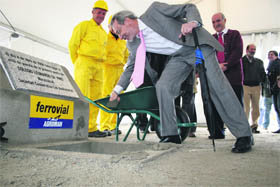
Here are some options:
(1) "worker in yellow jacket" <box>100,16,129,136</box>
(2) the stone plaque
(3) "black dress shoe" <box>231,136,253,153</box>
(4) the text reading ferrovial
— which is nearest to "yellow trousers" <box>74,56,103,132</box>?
(1) "worker in yellow jacket" <box>100,16,129,136</box>

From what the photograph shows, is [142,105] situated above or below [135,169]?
above

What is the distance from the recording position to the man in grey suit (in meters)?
1.51

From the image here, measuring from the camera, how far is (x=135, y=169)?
0.97m

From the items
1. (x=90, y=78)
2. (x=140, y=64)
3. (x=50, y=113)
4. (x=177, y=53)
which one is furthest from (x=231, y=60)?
(x=50, y=113)

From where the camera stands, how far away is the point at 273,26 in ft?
21.8

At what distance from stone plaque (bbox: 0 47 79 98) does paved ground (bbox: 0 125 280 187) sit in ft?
1.54

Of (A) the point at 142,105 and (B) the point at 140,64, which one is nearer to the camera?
(B) the point at 140,64

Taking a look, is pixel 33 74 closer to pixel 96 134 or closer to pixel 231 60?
pixel 96 134

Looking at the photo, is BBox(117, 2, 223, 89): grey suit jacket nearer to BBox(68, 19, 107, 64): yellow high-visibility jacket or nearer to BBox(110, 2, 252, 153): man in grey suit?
BBox(110, 2, 252, 153): man in grey suit

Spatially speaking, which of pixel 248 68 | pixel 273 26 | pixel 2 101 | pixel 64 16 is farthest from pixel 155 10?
pixel 273 26

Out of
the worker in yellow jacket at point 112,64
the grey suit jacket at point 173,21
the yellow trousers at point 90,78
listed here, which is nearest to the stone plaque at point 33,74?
the yellow trousers at point 90,78

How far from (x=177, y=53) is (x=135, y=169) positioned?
1.01m

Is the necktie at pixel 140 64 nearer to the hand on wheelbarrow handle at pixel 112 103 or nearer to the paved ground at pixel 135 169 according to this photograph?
the hand on wheelbarrow handle at pixel 112 103

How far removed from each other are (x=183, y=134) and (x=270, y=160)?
922 millimetres
